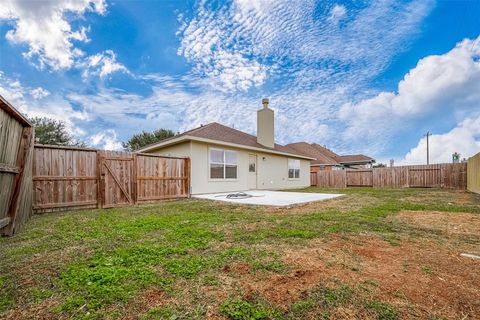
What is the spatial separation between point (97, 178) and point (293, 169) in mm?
13366

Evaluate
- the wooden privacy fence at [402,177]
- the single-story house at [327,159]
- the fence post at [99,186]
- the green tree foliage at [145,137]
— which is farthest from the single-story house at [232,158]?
the green tree foliage at [145,137]

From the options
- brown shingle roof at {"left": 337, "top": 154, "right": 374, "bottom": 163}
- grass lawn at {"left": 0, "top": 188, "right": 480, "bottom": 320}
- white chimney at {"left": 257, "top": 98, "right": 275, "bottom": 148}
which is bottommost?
grass lawn at {"left": 0, "top": 188, "right": 480, "bottom": 320}

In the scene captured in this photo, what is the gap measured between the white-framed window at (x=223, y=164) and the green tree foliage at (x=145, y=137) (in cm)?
1797

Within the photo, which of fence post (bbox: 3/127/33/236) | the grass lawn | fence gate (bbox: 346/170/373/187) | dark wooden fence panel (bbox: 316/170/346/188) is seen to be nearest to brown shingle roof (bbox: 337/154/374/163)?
fence gate (bbox: 346/170/373/187)

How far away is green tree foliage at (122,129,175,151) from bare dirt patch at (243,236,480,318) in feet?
88.3

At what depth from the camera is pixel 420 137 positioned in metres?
28.2

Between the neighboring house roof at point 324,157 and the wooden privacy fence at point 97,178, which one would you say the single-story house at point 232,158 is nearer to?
the wooden privacy fence at point 97,178

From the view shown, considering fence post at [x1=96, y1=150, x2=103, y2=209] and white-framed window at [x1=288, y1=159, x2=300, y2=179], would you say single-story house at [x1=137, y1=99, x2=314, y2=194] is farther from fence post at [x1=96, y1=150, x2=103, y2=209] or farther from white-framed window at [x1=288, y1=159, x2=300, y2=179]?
fence post at [x1=96, y1=150, x2=103, y2=209]

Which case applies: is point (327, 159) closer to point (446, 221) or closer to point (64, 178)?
point (446, 221)

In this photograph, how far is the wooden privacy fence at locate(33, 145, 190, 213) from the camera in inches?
243

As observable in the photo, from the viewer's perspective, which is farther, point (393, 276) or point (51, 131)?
point (51, 131)

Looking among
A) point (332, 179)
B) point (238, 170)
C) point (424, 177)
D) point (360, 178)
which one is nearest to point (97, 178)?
point (238, 170)

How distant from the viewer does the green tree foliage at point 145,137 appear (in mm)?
27578

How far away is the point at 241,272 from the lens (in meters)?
2.37
